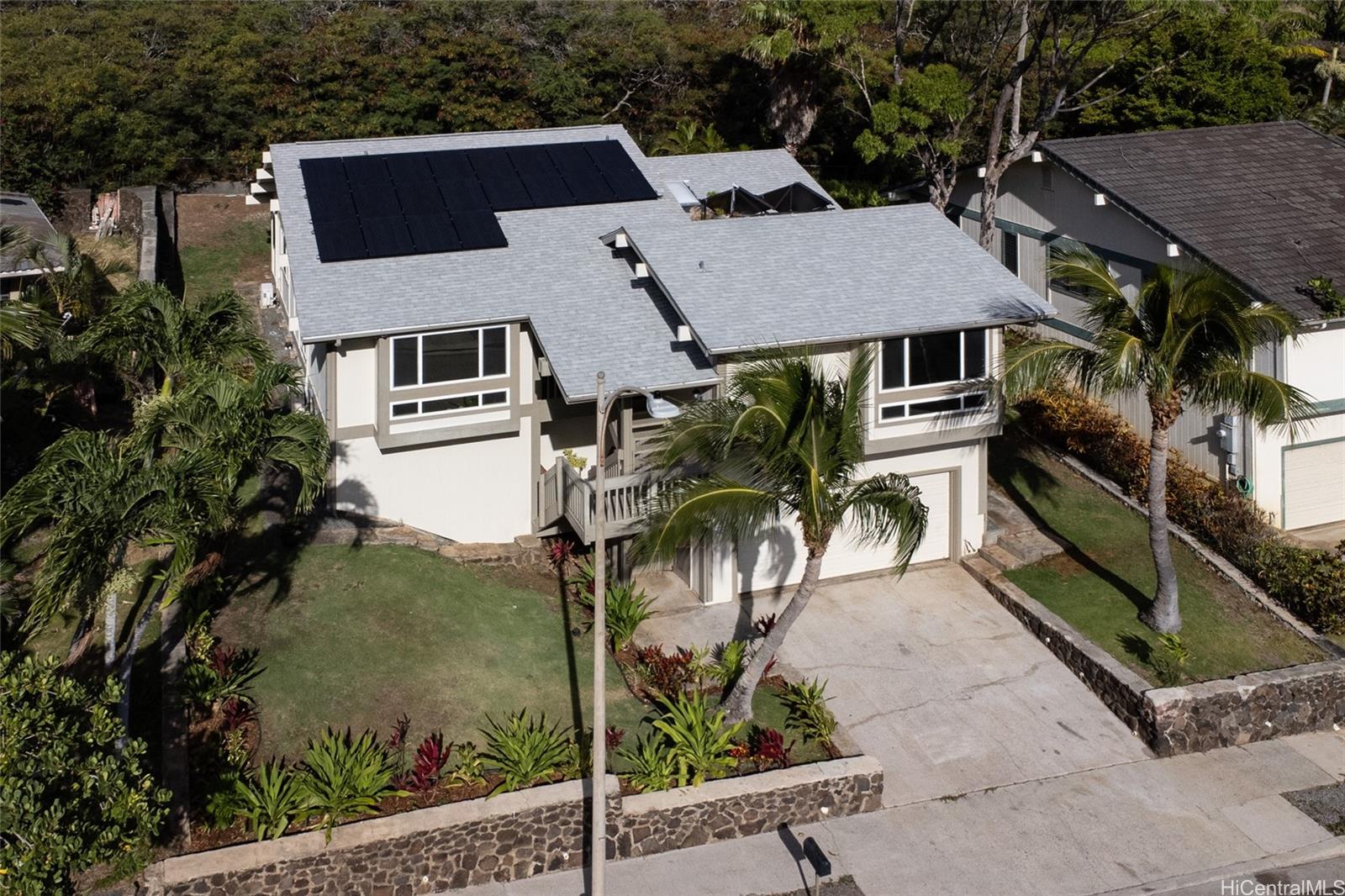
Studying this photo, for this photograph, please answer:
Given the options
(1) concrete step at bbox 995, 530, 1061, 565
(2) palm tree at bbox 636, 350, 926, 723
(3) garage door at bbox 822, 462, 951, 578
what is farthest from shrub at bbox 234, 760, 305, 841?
(1) concrete step at bbox 995, 530, 1061, 565

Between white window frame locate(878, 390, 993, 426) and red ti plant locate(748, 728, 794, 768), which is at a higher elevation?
white window frame locate(878, 390, 993, 426)

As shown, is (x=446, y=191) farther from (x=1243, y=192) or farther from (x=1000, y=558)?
(x=1243, y=192)

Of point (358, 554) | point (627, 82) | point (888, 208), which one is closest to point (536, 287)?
point (358, 554)

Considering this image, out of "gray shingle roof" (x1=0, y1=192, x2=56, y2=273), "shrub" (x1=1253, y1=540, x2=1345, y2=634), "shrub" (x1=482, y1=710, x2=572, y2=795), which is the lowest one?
"shrub" (x1=482, y1=710, x2=572, y2=795)

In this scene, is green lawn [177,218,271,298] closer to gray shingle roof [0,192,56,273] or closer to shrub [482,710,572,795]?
gray shingle roof [0,192,56,273]

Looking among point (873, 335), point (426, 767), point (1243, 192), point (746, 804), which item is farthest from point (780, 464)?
point (1243, 192)

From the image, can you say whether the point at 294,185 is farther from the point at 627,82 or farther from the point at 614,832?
the point at 627,82
